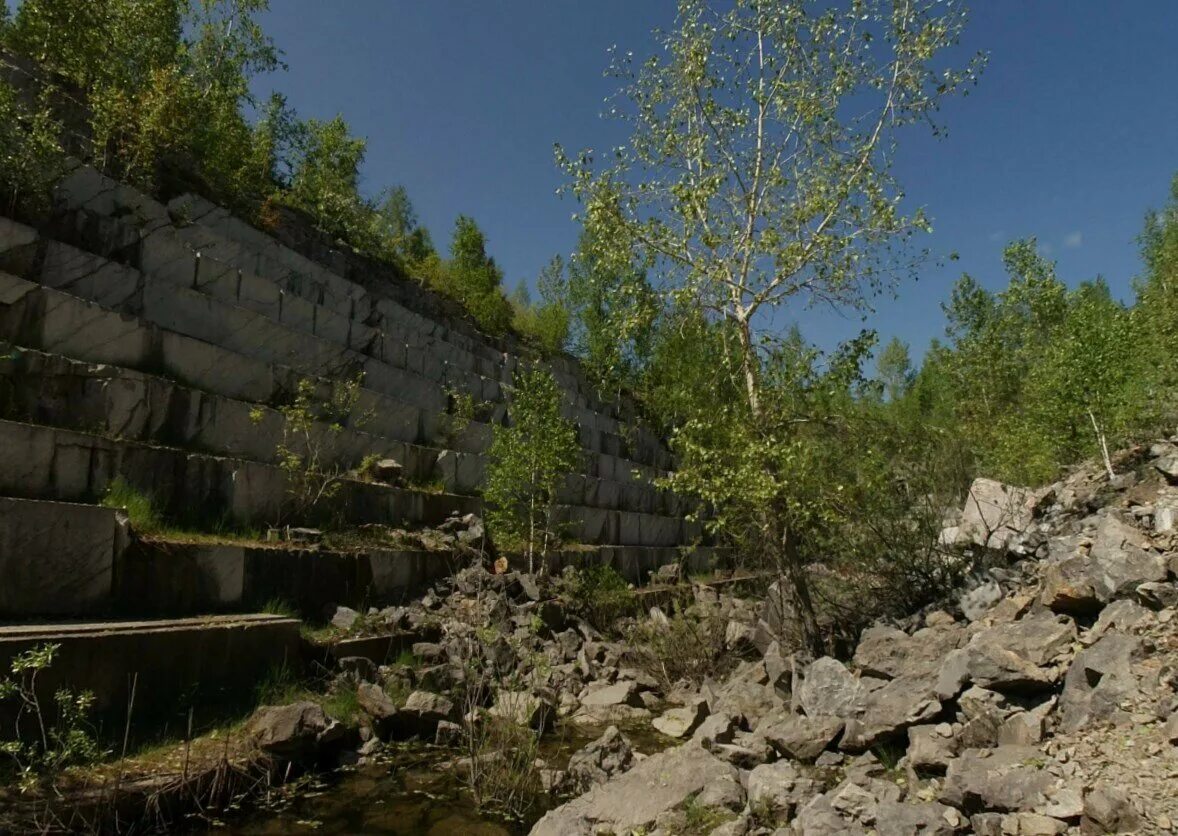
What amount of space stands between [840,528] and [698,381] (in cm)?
277

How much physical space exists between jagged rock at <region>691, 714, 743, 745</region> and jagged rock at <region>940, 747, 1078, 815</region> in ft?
7.57

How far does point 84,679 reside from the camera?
18.2ft

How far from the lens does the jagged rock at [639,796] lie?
5117 mm

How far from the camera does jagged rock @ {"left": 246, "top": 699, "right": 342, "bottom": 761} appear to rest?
607 centimetres

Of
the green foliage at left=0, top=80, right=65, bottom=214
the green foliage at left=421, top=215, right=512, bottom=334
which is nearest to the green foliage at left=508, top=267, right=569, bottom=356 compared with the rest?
the green foliage at left=421, top=215, right=512, bottom=334

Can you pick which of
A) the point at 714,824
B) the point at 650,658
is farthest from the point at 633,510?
the point at 714,824

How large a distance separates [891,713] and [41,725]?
5749 millimetres

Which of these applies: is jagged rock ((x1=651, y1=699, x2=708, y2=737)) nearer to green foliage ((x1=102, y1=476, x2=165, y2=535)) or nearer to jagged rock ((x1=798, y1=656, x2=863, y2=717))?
jagged rock ((x1=798, y1=656, x2=863, y2=717))

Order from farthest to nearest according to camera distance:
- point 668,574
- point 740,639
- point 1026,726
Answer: point 668,574 → point 740,639 → point 1026,726

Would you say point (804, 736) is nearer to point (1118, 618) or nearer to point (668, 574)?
point (1118, 618)

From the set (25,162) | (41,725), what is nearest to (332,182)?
(25,162)

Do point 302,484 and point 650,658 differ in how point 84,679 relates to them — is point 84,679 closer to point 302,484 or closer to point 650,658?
point 302,484

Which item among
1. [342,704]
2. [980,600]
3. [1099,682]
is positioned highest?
[980,600]

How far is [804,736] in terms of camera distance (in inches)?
230
